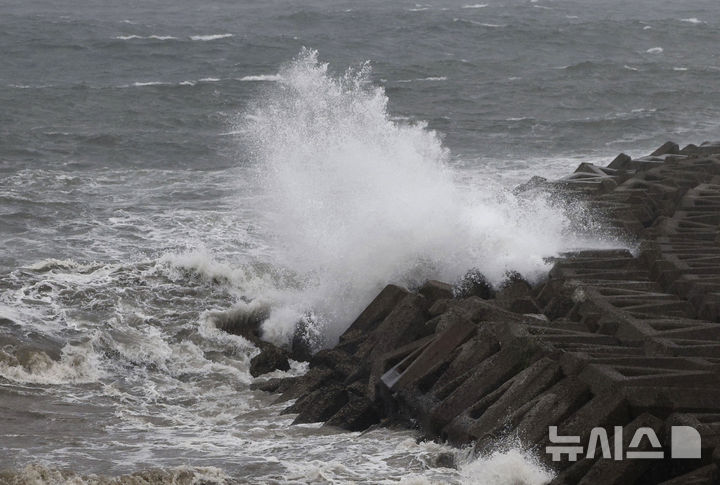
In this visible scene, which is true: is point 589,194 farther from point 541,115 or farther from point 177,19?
point 177,19

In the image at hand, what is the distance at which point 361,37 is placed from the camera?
47375 mm

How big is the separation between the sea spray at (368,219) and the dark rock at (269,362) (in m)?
0.76

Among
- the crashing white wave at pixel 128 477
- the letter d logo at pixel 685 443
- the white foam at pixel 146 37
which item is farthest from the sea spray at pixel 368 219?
the white foam at pixel 146 37

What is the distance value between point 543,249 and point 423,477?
5261 millimetres

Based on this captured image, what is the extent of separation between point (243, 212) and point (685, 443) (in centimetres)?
1397

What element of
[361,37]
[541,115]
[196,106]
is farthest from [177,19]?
[541,115]

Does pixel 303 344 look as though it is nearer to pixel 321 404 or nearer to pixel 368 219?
pixel 368 219

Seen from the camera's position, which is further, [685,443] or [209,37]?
[209,37]

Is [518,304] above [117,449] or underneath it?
above

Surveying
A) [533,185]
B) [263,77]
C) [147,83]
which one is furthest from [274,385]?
[263,77]

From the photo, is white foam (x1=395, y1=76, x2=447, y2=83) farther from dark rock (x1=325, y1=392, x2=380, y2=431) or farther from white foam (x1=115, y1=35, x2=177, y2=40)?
dark rock (x1=325, y1=392, x2=380, y2=431)

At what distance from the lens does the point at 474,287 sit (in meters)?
13.8

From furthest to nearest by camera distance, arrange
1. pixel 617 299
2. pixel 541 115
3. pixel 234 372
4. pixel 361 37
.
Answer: pixel 361 37 < pixel 541 115 < pixel 234 372 < pixel 617 299

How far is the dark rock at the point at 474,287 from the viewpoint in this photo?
13.8m
